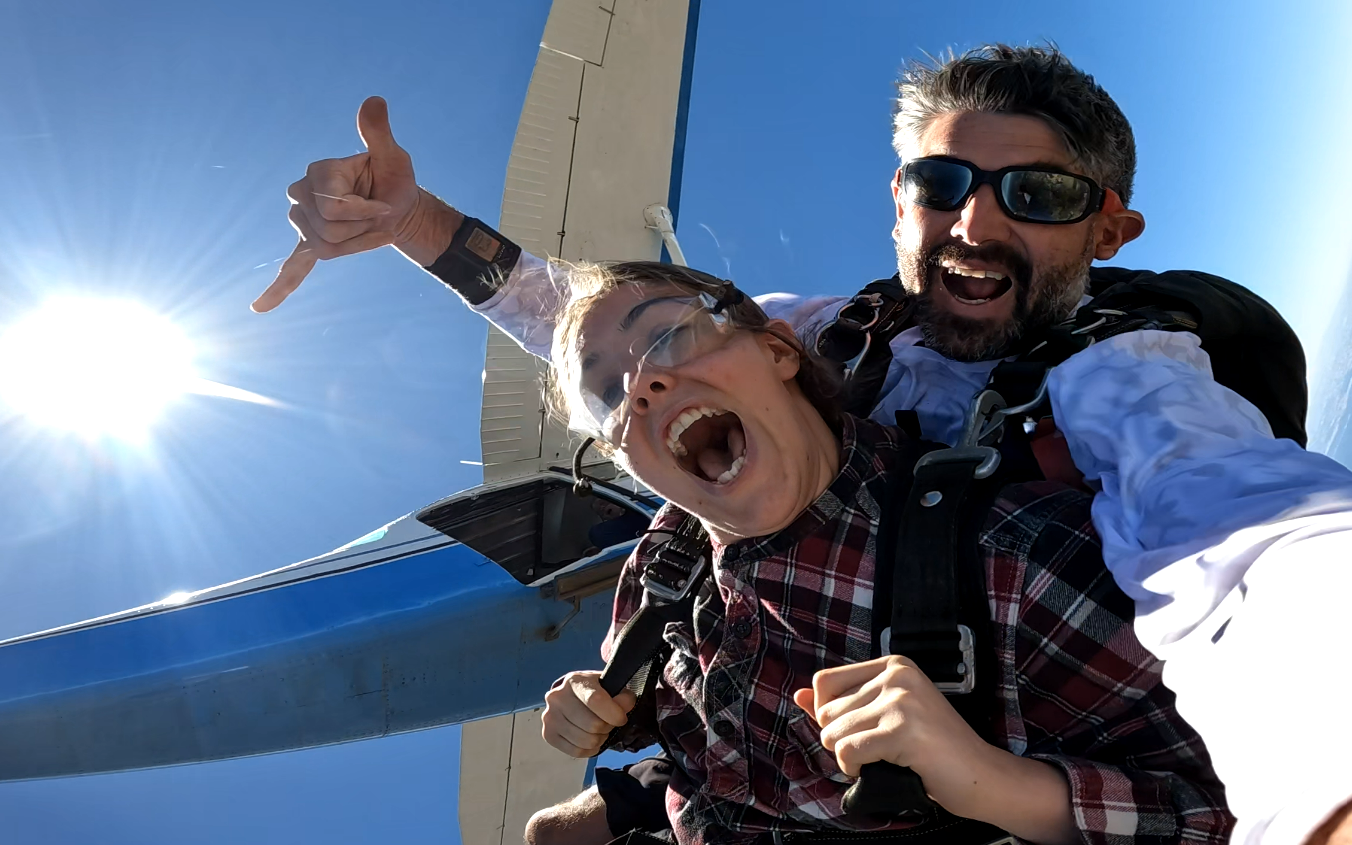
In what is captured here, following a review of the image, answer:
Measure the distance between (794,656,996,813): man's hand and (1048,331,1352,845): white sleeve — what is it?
259 mm

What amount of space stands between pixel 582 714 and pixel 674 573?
35cm

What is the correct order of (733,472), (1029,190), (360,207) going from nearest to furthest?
(733,472)
(1029,190)
(360,207)

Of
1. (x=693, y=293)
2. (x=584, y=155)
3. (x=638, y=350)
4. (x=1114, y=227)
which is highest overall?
(x=584, y=155)

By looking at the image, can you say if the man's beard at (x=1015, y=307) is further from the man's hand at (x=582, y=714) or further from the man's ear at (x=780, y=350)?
the man's hand at (x=582, y=714)

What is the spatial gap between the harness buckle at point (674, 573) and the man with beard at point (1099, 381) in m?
0.57

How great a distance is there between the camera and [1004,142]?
1891 mm

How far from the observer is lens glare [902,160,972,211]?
75.3 inches

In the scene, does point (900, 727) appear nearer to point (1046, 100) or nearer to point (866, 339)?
point (866, 339)

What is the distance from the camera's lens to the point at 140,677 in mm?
3844

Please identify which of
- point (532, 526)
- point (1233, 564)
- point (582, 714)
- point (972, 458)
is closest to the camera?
point (1233, 564)

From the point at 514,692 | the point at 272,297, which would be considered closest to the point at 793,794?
the point at 272,297

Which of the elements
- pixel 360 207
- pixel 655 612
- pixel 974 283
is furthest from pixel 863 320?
pixel 360 207

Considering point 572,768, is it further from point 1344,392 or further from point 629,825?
point 1344,392

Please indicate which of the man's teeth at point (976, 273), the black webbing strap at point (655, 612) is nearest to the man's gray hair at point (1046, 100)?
the man's teeth at point (976, 273)
